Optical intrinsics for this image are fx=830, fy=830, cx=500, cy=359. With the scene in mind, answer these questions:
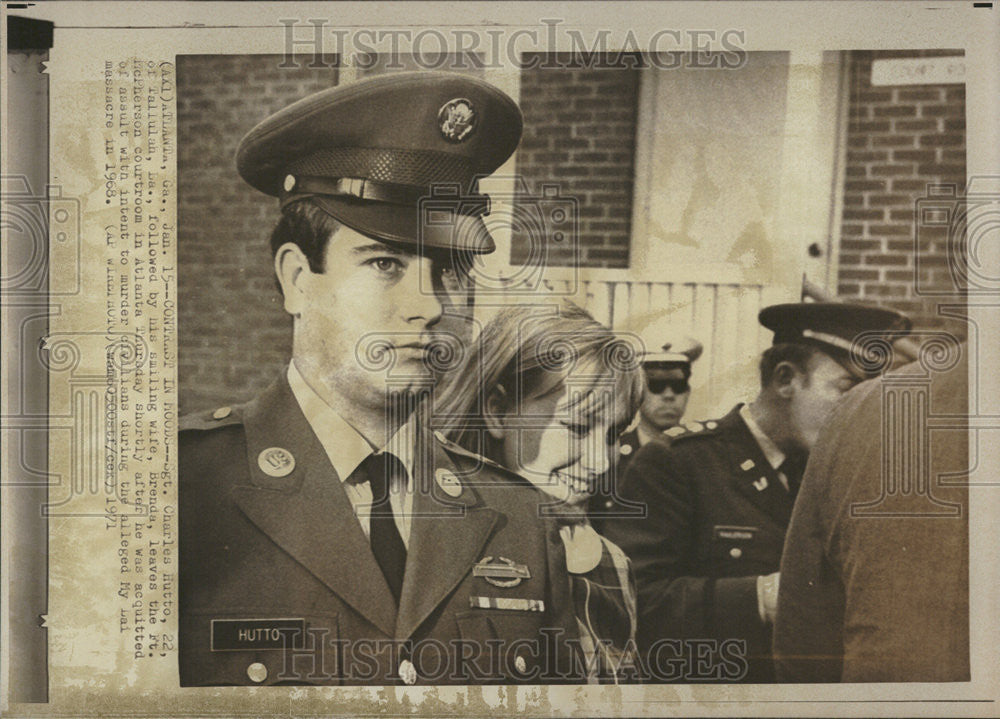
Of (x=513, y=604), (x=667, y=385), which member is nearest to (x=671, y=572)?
(x=513, y=604)

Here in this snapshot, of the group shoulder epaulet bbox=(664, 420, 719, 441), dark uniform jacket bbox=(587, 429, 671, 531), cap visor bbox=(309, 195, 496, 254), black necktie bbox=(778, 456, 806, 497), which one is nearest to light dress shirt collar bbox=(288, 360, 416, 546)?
cap visor bbox=(309, 195, 496, 254)

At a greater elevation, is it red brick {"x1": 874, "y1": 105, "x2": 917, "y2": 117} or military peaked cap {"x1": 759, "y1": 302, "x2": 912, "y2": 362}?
red brick {"x1": 874, "y1": 105, "x2": 917, "y2": 117}

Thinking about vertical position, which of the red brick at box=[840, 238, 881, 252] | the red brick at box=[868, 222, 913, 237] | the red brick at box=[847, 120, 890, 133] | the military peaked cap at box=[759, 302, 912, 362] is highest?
the red brick at box=[847, 120, 890, 133]

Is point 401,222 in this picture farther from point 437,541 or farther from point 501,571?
point 501,571

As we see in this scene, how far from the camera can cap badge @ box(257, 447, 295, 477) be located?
3566 mm

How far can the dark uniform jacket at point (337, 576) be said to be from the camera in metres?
3.55

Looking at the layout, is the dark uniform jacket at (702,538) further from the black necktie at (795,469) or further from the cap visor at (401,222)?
the cap visor at (401,222)

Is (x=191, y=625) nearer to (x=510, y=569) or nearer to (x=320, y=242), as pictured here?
(x=510, y=569)

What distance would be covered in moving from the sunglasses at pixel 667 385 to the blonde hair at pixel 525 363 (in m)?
0.04

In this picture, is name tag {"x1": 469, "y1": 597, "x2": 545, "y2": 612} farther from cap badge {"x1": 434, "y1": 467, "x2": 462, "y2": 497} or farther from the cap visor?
the cap visor

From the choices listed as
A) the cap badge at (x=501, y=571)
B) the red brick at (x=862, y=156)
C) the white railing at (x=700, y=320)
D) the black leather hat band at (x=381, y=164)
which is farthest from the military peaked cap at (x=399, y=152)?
the red brick at (x=862, y=156)

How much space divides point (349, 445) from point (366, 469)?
5.0 inches

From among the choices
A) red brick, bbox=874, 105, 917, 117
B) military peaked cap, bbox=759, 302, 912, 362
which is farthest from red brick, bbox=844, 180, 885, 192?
military peaked cap, bbox=759, 302, 912, 362

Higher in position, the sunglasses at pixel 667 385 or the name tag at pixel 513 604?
the sunglasses at pixel 667 385
